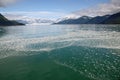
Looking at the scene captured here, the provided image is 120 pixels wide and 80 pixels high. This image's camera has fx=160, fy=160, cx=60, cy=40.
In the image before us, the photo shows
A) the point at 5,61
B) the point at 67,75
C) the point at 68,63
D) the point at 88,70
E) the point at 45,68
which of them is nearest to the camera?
the point at 67,75

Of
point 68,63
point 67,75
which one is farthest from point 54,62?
point 67,75

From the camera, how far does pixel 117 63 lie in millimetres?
28141

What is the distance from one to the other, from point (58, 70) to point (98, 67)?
6643mm

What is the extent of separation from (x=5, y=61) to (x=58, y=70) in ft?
39.5

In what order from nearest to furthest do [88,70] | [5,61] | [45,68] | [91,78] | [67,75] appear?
[91,78] < [67,75] < [88,70] < [45,68] < [5,61]

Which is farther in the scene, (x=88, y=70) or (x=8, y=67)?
(x=8, y=67)

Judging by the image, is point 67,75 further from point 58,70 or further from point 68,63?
point 68,63

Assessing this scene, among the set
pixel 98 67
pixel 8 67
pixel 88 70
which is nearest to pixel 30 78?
pixel 8 67

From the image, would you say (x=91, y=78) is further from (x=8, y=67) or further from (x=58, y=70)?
(x=8, y=67)

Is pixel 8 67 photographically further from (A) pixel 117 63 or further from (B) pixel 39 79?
(A) pixel 117 63

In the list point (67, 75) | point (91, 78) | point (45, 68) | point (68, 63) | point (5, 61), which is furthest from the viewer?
point (5, 61)

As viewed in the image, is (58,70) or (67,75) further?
(58,70)

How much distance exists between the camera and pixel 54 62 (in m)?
30.3

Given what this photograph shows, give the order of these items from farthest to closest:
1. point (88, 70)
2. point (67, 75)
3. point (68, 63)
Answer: point (68, 63) → point (88, 70) → point (67, 75)
